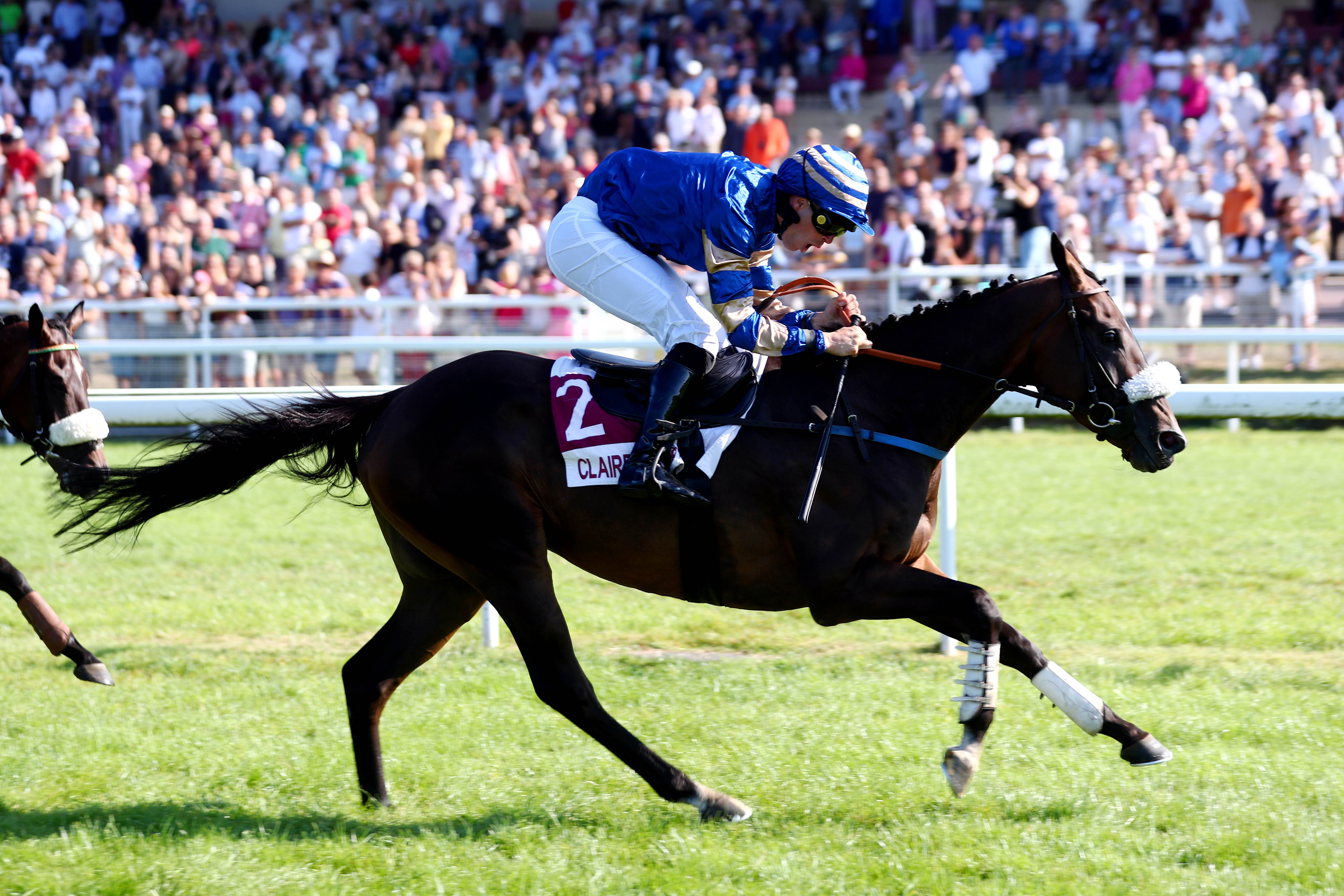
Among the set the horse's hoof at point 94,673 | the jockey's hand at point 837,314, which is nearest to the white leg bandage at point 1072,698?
the jockey's hand at point 837,314

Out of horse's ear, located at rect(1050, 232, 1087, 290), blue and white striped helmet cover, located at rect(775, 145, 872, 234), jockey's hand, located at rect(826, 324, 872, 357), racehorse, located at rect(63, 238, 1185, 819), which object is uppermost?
blue and white striped helmet cover, located at rect(775, 145, 872, 234)

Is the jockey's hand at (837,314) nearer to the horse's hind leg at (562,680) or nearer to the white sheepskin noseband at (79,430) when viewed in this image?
the horse's hind leg at (562,680)

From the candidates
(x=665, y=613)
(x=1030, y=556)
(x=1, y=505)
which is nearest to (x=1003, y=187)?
(x=1030, y=556)

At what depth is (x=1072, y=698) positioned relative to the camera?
4.20 m

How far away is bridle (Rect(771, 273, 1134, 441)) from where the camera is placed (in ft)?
14.1

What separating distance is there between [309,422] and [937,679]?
266 cm

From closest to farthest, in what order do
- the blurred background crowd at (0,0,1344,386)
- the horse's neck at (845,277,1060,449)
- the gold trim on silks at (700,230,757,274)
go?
the gold trim on silks at (700,230,757,274)
the horse's neck at (845,277,1060,449)
the blurred background crowd at (0,0,1344,386)

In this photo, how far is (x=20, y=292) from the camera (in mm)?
14164

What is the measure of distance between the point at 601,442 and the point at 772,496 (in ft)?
1.78

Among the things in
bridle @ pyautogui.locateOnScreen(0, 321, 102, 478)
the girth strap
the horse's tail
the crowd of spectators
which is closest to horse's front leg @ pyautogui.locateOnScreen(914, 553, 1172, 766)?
the girth strap

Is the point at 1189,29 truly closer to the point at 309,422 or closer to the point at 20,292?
the point at 20,292

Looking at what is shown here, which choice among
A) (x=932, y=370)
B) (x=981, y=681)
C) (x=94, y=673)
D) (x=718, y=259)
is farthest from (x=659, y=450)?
(x=94, y=673)

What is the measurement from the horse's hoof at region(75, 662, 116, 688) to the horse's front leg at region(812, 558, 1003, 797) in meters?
3.10

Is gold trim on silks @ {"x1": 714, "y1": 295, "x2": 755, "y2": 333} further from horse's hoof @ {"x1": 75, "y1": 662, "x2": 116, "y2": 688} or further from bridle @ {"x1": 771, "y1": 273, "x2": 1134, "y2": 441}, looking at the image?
horse's hoof @ {"x1": 75, "y1": 662, "x2": 116, "y2": 688}
